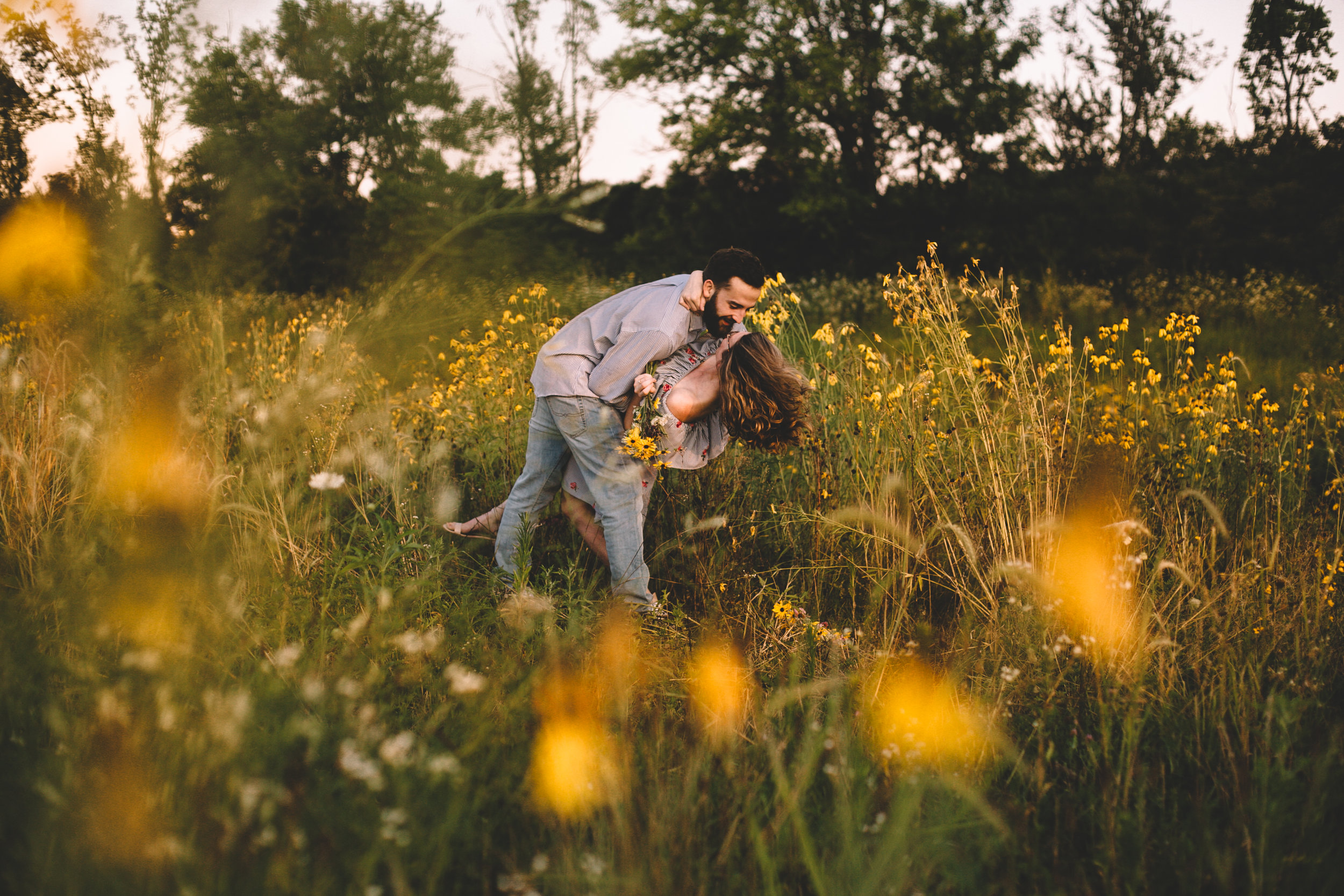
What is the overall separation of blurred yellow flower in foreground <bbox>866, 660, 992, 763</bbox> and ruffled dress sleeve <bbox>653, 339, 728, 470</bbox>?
1.03m

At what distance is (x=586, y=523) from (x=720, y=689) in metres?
1.05

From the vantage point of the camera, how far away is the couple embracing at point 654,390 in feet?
9.16

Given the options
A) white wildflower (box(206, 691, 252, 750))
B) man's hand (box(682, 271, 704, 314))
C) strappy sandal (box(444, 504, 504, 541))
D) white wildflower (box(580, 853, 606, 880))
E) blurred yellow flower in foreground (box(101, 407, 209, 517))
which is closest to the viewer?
white wildflower (box(206, 691, 252, 750))

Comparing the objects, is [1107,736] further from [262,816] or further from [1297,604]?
[262,816]

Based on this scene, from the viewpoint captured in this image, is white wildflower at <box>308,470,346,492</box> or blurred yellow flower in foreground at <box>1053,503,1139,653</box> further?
blurred yellow flower in foreground at <box>1053,503,1139,653</box>

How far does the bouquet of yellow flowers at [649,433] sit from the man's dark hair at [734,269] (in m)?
0.51

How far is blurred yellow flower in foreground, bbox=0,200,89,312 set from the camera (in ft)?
11.1

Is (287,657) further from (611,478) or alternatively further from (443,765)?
(611,478)

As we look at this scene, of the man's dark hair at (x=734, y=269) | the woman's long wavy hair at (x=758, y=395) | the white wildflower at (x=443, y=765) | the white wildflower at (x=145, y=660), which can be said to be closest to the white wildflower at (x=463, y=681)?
the white wildflower at (x=443, y=765)

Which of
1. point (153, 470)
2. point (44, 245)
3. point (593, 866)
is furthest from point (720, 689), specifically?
point (44, 245)

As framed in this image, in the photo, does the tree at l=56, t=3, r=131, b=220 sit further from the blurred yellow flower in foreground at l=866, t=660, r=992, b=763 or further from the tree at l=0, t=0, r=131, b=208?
the blurred yellow flower in foreground at l=866, t=660, r=992, b=763

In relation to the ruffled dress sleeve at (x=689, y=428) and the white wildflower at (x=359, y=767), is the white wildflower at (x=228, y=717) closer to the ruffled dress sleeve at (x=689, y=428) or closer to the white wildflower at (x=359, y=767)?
the white wildflower at (x=359, y=767)

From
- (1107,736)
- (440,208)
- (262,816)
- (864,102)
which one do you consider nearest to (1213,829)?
(1107,736)

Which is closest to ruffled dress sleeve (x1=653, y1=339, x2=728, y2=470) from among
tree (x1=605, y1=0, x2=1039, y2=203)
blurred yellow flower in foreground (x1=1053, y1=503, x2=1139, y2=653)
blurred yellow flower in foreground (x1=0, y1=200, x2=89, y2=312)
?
blurred yellow flower in foreground (x1=1053, y1=503, x2=1139, y2=653)
